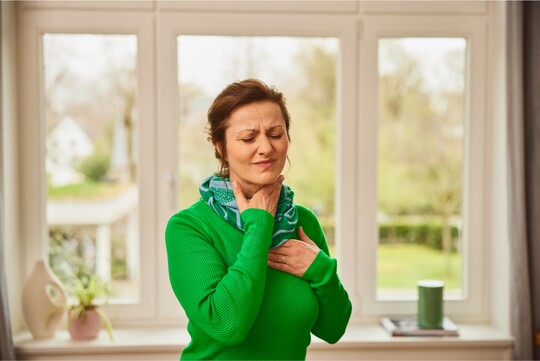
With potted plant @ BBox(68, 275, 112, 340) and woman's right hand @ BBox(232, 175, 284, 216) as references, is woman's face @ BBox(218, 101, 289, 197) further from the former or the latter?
potted plant @ BBox(68, 275, 112, 340)

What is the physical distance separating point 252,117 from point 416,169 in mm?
2997

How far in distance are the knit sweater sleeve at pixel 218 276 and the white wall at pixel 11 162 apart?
56.1 inches

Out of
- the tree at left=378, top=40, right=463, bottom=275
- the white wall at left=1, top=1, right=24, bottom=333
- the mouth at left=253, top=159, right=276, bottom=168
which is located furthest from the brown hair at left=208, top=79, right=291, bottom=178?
the tree at left=378, top=40, right=463, bottom=275

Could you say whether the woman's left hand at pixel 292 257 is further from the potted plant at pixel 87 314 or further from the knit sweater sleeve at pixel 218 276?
the potted plant at pixel 87 314

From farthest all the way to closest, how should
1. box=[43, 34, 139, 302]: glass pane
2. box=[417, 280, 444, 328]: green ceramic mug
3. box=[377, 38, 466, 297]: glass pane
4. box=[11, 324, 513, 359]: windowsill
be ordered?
box=[377, 38, 466, 297]: glass pane
box=[43, 34, 139, 302]: glass pane
box=[417, 280, 444, 328]: green ceramic mug
box=[11, 324, 513, 359]: windowsill

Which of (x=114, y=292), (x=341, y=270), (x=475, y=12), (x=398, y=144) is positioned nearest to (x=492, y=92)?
(x=475, y=12)

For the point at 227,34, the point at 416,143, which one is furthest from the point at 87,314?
the point at 416,143

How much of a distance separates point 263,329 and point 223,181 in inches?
15.1

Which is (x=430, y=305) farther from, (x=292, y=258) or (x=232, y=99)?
(x=232, y=99)

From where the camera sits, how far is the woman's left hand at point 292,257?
1.57 metres

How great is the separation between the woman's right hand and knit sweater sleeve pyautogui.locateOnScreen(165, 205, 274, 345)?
29 mm

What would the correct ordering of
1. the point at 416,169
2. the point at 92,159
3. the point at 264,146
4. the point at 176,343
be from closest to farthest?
the point at 264,146 → the point at 176,343 → the point at 92,159 → the point at 416,169

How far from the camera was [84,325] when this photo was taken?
2727mm

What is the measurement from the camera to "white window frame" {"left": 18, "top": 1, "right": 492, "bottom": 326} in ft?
9.22
